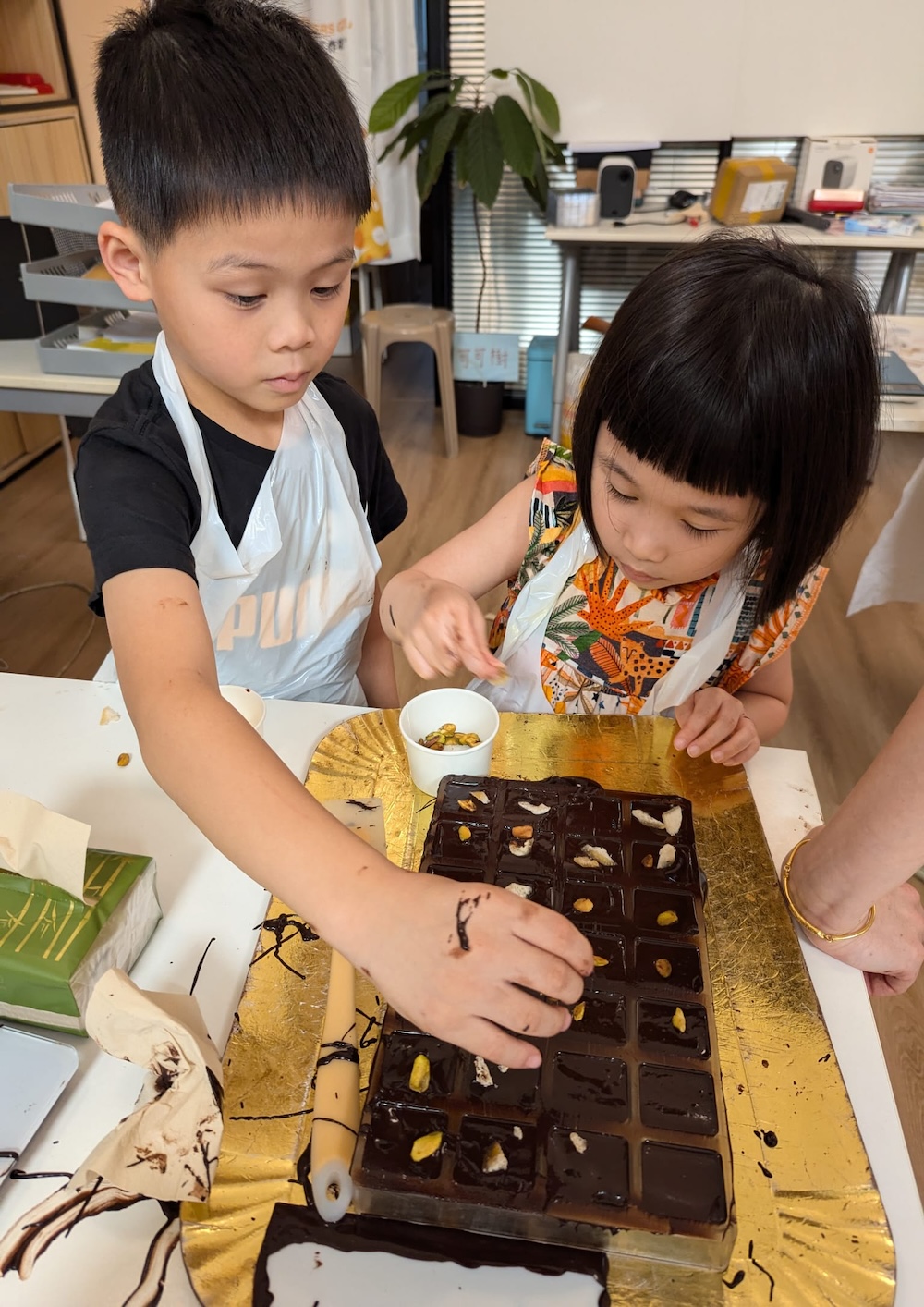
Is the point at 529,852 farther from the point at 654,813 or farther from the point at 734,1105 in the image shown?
the point at 734,1105

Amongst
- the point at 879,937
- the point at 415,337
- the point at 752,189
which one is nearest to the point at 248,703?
the point at 879,937

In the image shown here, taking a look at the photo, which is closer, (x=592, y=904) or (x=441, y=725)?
(x=592, y=904)

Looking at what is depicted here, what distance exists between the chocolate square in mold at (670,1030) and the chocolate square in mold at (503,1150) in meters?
0.11

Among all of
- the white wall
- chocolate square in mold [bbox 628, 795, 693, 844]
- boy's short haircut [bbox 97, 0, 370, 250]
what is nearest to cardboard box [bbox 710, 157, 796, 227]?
the white wall

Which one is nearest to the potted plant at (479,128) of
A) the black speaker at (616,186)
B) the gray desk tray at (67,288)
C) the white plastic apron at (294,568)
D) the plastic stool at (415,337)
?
the black speaker at (616,186)

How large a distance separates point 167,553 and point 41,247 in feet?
8.88

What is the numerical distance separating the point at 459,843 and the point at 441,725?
236mm

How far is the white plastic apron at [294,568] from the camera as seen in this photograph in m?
1.10

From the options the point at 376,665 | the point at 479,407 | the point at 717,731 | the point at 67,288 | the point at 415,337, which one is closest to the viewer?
the point at 717,731

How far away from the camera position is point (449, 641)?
0.93 m

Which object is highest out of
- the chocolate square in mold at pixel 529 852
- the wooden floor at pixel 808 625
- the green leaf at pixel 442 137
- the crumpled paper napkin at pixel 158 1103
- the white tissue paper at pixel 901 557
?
the green leaf at pixel 442 137

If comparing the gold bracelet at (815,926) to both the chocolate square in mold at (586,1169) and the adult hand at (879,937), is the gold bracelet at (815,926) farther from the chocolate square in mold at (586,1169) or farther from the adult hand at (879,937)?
the chocolate square in mold at (586,1169)

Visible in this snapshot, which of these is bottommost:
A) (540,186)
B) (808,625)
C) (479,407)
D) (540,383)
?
(808,625)

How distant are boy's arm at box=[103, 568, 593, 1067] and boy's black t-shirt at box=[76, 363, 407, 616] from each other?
0.23 metres
